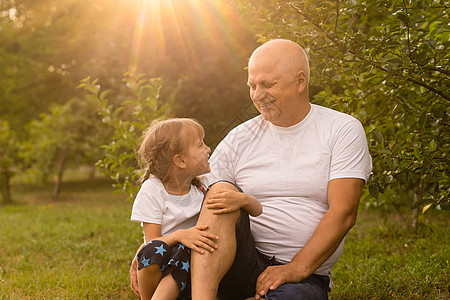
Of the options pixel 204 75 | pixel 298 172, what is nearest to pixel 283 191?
pixel 298 172

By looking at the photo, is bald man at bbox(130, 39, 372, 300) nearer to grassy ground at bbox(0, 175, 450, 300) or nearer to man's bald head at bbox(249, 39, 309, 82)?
man's bald head at bbox(249, 39, 309, 82)

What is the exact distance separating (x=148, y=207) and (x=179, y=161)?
30cm

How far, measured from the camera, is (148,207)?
244cm

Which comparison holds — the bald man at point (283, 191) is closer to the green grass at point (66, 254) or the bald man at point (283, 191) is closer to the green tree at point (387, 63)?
the green tree at point (387, 63)

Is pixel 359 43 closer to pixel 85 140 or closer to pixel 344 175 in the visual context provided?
pixel 344 175

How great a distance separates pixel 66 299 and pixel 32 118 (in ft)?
Answer: 45.0

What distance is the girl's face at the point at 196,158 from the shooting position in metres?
2.57

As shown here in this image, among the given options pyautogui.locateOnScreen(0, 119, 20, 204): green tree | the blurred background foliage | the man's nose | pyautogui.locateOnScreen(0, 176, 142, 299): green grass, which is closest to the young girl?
the man's nose

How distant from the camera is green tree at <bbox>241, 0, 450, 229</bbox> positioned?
2.51 m

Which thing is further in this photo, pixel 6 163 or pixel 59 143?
pixel 59 143

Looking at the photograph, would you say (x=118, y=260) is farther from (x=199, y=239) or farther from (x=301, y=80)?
(x=301, y=80)

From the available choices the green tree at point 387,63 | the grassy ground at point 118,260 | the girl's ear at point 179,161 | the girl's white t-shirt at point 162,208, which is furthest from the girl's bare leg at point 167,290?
the green tree at point 387,63

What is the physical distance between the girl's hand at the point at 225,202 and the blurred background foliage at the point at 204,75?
951mm

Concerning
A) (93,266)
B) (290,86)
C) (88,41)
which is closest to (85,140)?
(88,41)
